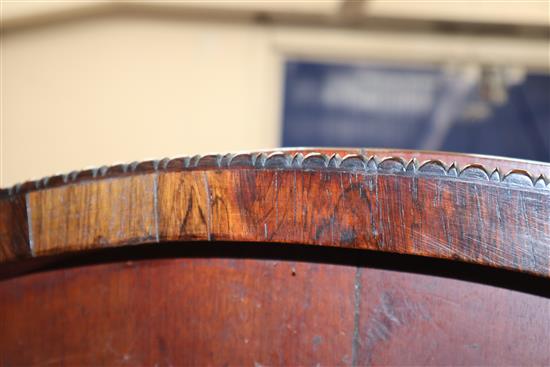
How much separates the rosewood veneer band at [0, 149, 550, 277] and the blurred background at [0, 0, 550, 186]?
4.02 feet

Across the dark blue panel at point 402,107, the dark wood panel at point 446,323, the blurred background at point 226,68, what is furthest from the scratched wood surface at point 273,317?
the dark blue panel at point 402,107

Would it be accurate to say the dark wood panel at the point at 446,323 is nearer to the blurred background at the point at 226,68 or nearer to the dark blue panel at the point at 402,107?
the blurred background at the point at 226,68

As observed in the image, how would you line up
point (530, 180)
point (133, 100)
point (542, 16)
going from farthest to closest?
point (133, 100)
point (542, 16)
point (530, 180)

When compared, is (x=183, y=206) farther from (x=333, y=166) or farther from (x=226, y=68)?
(x=226, y=68)

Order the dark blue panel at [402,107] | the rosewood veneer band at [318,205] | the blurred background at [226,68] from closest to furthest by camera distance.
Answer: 1. the rosewood veneer band at [318,205]
2. the blurred background at [226,68]
3. the dark blue panel at [402,107]

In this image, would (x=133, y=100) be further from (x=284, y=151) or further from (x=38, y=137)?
(x=284, y=151)

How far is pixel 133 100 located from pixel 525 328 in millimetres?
1510

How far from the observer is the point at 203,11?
1673 millimetres

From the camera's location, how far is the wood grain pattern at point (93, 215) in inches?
12.3

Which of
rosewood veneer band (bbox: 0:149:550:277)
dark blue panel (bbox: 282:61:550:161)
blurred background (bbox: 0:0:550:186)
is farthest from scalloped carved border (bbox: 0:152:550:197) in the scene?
dark blue panel (bbox: 282:61:550:161)

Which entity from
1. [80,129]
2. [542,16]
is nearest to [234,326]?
[80,129]

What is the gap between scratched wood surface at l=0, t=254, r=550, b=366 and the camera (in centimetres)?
29

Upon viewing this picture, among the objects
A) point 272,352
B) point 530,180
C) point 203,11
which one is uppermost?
point 203,11

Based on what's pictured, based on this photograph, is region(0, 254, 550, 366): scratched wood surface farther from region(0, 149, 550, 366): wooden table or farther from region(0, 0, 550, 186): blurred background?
region(0, 0, 550, 186): blurred background
